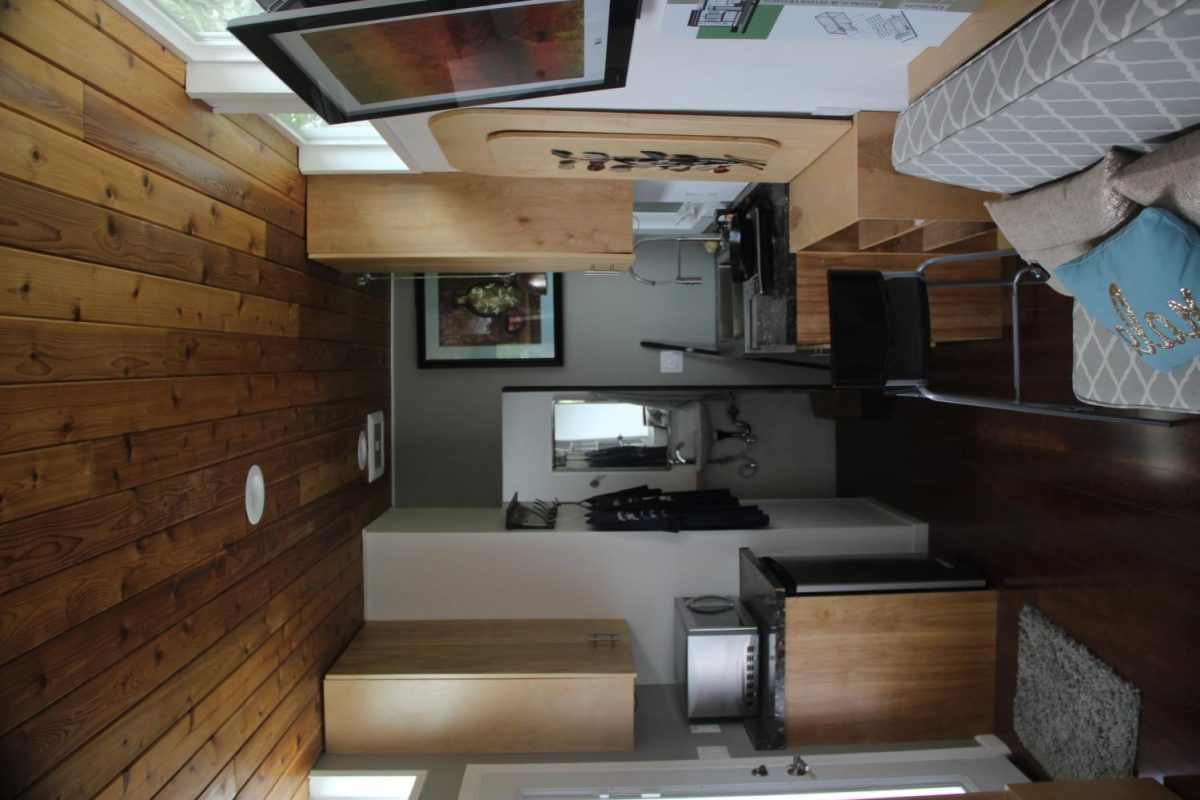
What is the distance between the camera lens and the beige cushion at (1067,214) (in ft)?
3.23

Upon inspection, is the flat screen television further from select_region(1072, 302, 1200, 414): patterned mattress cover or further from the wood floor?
the wood floor

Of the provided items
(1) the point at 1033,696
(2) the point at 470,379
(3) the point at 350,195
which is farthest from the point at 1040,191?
(2) the point at 470,379

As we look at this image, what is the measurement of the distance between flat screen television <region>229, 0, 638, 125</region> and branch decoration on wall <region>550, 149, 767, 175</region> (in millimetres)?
630

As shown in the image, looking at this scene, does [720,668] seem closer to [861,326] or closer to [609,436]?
[609,436]

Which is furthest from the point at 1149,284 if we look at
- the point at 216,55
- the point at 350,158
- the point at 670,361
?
the point at 670,361

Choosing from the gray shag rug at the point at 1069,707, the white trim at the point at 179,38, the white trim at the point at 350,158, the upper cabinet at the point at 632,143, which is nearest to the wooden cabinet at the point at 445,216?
the white trim at the point at 350,158

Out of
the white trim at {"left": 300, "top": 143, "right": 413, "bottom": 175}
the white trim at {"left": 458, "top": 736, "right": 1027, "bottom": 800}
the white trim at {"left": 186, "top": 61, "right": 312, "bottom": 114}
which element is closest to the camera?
the white trim at {"left": 186, "top": 61, "right": 312, "bottom": 114}

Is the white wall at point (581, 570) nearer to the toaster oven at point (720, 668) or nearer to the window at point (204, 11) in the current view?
the toaster oven at point (720, 668)

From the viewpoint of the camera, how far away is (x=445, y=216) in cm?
238

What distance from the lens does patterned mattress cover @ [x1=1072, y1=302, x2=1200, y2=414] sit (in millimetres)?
1137

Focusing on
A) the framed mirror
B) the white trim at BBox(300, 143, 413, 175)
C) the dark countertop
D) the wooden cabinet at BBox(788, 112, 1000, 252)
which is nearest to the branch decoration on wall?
the wooden cabinet at BBox(788, 112, 1000, 252)

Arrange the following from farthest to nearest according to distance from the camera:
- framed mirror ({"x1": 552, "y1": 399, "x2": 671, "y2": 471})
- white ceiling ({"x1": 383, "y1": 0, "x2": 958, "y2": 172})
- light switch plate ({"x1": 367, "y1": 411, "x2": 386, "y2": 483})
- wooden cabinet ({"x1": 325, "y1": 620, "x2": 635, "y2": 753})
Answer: framed mirror ({"x1": 552, "y1": 399, "x2": 671, "y2": 471}) < light switch plate ({"x1": 367, "y1": 411, "x2": 386, "y2": 483}) < wooden cabinet ({"x1": 325, "y1": 620, "x2": 635, "y2": 753}) < white ceiling ({"x1": 383, "y1": 0, "x2": 958, "y2": 172})

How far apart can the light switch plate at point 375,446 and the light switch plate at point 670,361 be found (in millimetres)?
1409

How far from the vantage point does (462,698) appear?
251 centimetres
